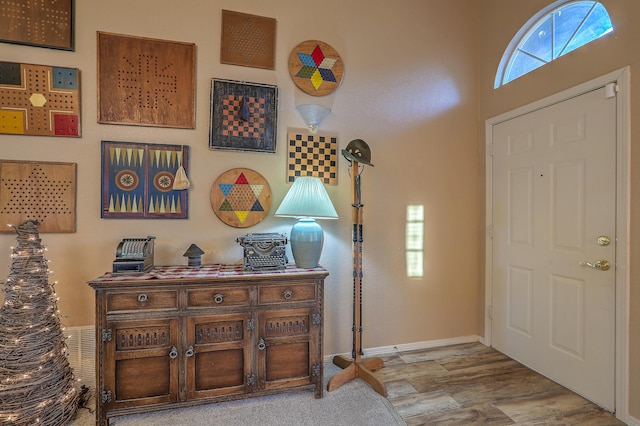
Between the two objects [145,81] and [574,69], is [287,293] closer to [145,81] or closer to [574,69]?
[145,81]

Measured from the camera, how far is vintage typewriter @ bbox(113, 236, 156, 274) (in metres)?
1.95

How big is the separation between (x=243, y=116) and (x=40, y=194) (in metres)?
1.50

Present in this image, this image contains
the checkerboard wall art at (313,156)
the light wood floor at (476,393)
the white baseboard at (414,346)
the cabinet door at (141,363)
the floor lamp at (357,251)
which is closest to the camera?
the cabinet door at (141,363)

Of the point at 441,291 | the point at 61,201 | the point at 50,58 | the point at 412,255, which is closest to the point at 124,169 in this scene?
the point at 61,201

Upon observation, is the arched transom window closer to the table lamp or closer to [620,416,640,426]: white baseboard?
the table lamp

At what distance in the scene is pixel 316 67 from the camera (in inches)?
102

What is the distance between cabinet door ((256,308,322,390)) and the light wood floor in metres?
0.62

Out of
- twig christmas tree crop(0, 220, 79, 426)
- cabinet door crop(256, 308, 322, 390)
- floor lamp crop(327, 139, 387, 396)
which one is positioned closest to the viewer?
twig christmas tree crop(0, 220, 79, 426)

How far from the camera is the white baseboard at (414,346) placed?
2.73 m

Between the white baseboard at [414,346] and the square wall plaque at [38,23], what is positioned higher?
the square wall plaque at [38,23]

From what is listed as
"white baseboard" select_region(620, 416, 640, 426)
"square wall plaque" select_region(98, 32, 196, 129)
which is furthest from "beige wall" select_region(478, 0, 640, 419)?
"square wall plaque" select_region(98, 32, 196, 129)

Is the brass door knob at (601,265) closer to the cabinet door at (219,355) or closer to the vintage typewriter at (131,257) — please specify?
the cabinet door at (219,355)

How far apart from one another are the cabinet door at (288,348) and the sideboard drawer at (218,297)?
0.18 meters

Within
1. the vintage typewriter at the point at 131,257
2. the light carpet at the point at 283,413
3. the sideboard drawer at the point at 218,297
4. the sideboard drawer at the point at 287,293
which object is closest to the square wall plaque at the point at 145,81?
the vintage typewriter at the point at 131,257
